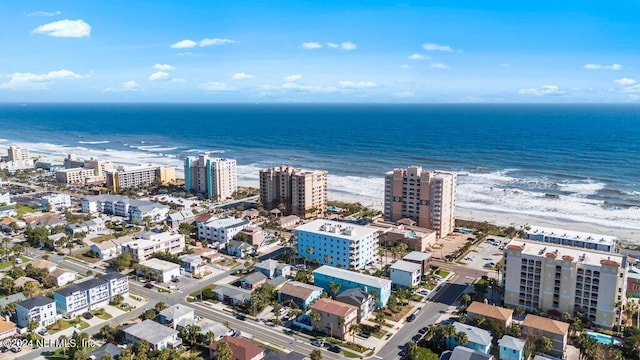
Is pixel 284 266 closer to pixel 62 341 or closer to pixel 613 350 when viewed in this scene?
pixel 62 341

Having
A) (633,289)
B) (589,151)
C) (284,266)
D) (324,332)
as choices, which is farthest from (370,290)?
(589,151)

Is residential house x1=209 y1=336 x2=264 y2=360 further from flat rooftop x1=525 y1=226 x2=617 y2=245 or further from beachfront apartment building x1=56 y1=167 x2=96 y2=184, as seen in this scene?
beachfront apartment building x1=56 y1=167 x2=96 y2=184

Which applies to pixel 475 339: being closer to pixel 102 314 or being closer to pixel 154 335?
pixel 154 335

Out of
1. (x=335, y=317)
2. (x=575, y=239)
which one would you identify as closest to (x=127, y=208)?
(x=335, y=317)

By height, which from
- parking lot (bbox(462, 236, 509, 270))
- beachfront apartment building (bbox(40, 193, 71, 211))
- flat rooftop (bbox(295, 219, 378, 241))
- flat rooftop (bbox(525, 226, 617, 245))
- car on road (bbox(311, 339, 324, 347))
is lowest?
car on road (bbox(311, 339, 324, 347))

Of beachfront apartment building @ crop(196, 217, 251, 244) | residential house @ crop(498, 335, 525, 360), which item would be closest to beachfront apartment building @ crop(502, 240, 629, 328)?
residential house @ crop(498, 335, 525, 360)

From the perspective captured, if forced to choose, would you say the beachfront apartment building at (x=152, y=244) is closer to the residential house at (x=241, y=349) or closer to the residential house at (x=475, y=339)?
the residential house at (x=241, y=349)

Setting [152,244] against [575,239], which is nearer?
[575,239]
